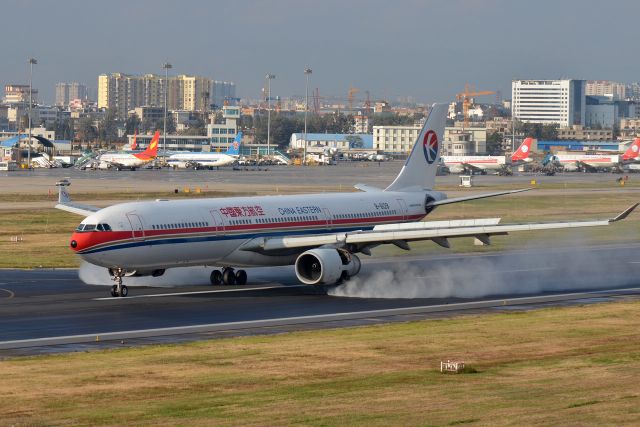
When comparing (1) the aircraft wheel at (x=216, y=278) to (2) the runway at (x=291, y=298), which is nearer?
(2) the runway at (x=291, y=298)

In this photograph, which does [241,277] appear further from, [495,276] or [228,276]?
[495,276]

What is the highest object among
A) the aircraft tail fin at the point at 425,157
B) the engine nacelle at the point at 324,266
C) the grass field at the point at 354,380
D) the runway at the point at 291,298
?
the aircraft tail fin at the point at 425,157

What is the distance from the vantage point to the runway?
43.9m

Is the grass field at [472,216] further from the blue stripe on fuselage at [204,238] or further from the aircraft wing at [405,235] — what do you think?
the aircraft wing at [405,235]

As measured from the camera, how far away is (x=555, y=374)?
3347 centimetres

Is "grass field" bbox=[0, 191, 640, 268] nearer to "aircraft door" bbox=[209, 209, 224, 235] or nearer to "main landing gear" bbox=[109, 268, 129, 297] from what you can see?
"aircraft door" bbox=[209, 209, 224, 235]

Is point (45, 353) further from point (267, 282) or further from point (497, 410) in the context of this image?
point (267, 282)

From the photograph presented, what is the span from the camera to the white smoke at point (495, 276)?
56875 mm

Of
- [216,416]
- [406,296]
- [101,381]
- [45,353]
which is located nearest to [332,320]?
[406,296]

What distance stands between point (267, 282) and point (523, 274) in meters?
14.3

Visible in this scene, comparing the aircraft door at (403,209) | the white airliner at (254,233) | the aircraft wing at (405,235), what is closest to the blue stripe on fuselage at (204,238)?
the white airliner at (254,233)

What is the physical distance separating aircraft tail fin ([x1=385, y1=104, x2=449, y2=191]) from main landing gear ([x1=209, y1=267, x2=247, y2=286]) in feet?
45.0

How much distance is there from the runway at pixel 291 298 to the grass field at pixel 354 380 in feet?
12.0

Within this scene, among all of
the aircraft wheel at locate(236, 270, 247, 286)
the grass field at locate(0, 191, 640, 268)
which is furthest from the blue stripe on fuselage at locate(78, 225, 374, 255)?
the grass field at locate(0, 191, 640, 268)
